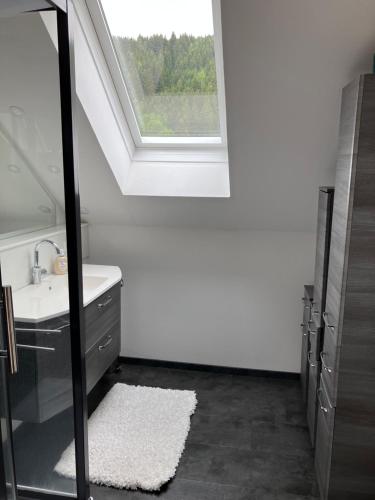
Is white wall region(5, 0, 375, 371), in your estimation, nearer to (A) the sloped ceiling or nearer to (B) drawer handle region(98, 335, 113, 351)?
(A) the sloped ceiling

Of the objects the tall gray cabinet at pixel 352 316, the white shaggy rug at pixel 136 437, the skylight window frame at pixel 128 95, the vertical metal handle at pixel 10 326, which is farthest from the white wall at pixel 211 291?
the vertical metal handle at pixel 10 326

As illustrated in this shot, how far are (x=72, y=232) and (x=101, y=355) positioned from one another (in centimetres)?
140

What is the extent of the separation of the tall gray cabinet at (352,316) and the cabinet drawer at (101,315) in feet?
4.64

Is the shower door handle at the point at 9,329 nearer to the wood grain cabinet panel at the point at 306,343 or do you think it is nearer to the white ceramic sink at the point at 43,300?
the white ceramic sink at the point at 43,300

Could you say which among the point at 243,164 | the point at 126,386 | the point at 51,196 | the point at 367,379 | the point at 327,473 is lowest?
the point at 126,386

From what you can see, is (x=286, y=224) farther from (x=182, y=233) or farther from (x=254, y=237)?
(x=182, y=233)

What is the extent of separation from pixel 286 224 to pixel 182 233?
0.83 m

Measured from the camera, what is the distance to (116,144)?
275cm

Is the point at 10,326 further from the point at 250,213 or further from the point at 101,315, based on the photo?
the point at 250,213

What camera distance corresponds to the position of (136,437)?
2611mm

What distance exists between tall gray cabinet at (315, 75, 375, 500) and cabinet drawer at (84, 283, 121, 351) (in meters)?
1.41

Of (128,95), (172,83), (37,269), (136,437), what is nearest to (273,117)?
(172,83)

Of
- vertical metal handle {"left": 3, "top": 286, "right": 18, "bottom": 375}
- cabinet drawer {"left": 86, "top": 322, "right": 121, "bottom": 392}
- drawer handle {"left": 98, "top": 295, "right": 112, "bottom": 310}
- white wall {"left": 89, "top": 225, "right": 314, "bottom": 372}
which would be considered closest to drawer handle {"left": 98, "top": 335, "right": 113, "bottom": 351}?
cabinet drawer {"left": 86, "top": 322, "right": 121, "bottom": 392}

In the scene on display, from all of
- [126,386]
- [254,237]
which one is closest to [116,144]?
[254,237]
